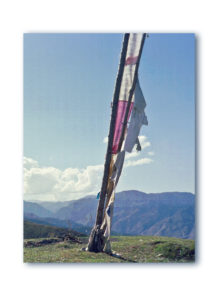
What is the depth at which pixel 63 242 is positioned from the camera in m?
4.01

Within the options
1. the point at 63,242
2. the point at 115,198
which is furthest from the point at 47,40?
the point at 63,242

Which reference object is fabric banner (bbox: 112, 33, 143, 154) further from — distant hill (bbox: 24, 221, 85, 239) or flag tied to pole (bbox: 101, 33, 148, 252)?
distant hill (bbox: 24, 221, 85, 239)

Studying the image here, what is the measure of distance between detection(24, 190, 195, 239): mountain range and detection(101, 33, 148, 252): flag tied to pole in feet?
0.29

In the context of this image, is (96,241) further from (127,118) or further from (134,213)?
(127,118)

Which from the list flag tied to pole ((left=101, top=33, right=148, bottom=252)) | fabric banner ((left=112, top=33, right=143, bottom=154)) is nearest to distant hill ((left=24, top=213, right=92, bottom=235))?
flag tied to pole ((left=101, top=33, right=148, bottom=252))

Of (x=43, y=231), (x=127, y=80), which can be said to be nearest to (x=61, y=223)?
(x=43, y=231)

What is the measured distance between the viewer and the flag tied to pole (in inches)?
154

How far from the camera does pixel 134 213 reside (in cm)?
396

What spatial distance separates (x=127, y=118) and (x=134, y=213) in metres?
0.81
